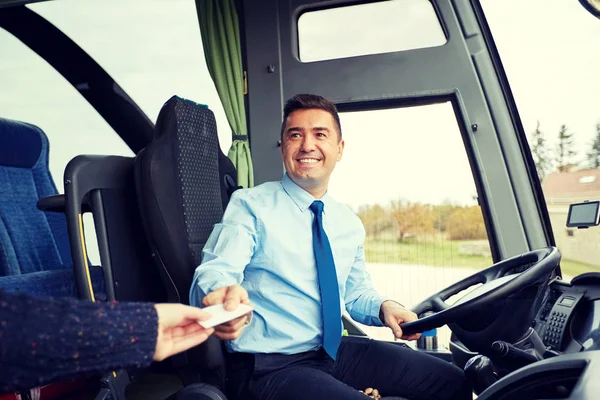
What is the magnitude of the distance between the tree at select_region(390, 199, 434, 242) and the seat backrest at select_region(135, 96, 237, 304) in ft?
3.19

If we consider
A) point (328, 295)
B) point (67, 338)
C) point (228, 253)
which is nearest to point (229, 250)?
point (228, 253)

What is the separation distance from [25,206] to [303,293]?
183cm

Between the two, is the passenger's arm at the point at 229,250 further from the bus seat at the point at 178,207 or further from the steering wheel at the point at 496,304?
the steering wheel at the point at 496,304

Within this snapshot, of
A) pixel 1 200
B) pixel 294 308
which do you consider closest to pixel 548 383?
pixel 294 308

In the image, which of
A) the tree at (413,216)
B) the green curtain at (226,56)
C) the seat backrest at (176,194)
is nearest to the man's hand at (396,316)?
the seat backrest at (176,194)

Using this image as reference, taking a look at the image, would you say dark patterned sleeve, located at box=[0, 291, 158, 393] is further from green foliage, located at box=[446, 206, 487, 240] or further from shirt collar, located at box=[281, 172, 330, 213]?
green foliage, located at box=[446, 206, 487, 240]

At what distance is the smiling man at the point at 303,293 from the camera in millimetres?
1336

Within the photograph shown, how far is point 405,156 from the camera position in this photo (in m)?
2.16

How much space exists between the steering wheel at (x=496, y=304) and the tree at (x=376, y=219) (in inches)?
24.6

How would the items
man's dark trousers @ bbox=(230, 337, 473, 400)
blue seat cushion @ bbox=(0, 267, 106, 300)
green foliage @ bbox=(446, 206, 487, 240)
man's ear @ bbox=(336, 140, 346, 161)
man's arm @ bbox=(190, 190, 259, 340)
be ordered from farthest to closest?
green foliage @ bbox=(446, 206, 487, 240) → blue seat cushion @ bbox=(0, 267, 106, 300) → man's ear @ bbox=(336, 140, 346, 161) → man's dark trousers @ bbox=(230, 337, 473, 400) → man's arm @ bbox=(190, 190, 259, 340)

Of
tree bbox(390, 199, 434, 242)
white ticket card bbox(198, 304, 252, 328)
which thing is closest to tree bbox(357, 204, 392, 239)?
tree bbox(390, 199, 434, 242)

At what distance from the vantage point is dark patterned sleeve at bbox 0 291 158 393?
0.50m

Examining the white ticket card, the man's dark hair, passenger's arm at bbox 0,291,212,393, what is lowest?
the white ticket card

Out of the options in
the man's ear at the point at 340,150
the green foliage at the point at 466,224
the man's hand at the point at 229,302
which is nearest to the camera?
the man's hand at the point at 229,302
